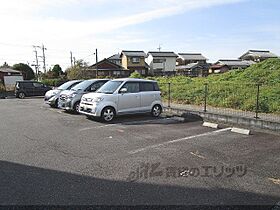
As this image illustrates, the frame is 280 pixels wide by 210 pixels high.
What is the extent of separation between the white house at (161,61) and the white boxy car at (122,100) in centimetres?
4385

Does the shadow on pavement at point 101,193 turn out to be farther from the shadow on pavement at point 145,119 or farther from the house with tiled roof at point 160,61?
the house with tiled roof at point 160,61

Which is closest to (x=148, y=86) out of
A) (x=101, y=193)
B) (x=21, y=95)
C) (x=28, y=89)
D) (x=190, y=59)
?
(x=101, y=193)

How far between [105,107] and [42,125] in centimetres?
216

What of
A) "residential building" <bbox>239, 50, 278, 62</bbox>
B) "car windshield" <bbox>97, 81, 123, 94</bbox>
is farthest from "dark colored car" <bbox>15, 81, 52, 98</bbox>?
"residential building" <bbox>239, 50, 278, 62</bbox>

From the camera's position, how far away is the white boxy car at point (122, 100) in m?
8.93

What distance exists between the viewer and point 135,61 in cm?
5147

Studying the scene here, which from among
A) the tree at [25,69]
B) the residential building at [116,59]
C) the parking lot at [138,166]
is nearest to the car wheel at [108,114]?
the parking lot at [138,166]

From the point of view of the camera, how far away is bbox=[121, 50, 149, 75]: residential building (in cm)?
5097

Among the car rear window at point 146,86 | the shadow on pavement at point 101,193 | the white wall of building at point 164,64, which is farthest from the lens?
the white wall of building at point 164,64

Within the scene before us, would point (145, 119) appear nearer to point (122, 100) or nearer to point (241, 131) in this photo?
point (122, 100)

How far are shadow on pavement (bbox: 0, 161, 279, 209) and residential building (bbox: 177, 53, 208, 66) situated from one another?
199 feet

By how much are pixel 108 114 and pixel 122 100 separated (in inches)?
28.8

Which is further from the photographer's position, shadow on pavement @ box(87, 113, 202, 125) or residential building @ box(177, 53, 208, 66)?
residential building @ box(177, 53, 208, 66)

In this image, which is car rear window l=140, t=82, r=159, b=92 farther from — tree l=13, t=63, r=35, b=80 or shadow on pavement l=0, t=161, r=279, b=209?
tree l=13, t=63, r=35, b=80
